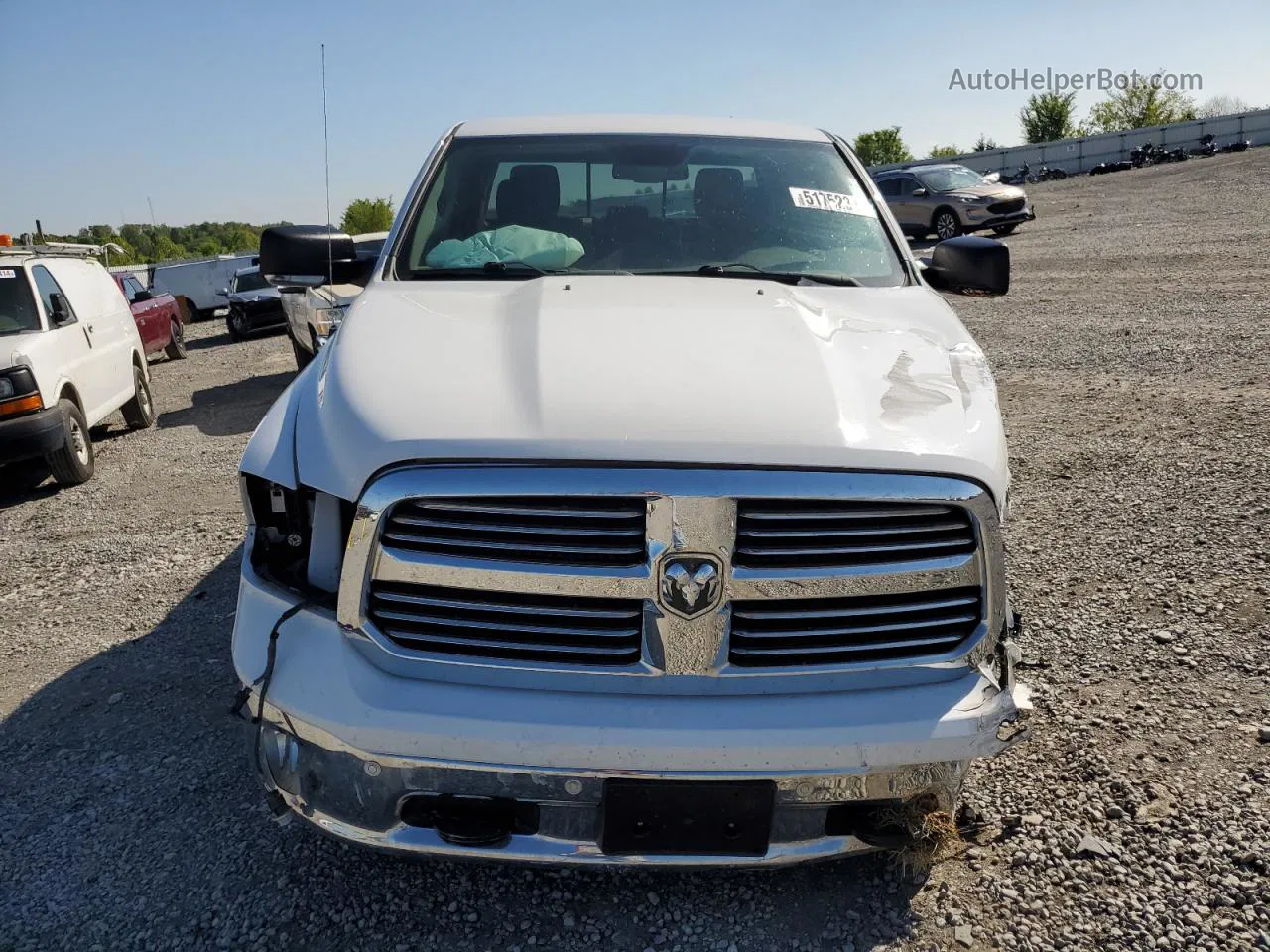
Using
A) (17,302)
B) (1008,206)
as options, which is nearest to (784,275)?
(17,302)

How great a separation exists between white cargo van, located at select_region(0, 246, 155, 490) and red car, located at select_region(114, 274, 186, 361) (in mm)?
5270

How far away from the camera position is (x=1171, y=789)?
9.52 ft

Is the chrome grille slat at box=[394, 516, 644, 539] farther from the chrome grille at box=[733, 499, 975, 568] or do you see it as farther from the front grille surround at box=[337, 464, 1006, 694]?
the chrome grille at box=[733, 499, 975, 568]

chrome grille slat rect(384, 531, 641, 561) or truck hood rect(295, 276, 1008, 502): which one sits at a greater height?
truck hood rect(295, 276, 1008, 502)

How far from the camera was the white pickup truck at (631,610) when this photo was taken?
6.52 ft

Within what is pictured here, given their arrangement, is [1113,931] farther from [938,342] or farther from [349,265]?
[349,265]

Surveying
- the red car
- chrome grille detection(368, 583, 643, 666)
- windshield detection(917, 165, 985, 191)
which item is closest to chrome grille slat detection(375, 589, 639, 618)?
chrome grille detection(368, 583, 643, 666)

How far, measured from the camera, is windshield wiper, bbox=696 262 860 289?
3.21 metres

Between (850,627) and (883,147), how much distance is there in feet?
318

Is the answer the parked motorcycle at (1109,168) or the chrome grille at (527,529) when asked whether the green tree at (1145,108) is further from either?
the chrome grille at (527,529)

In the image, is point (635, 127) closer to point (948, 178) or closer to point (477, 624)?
point (477, 624)

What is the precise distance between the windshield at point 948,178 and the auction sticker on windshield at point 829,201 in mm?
21212

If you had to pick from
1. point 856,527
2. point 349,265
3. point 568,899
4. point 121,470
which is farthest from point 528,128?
point 121,470

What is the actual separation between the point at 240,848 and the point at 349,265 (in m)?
2.06
